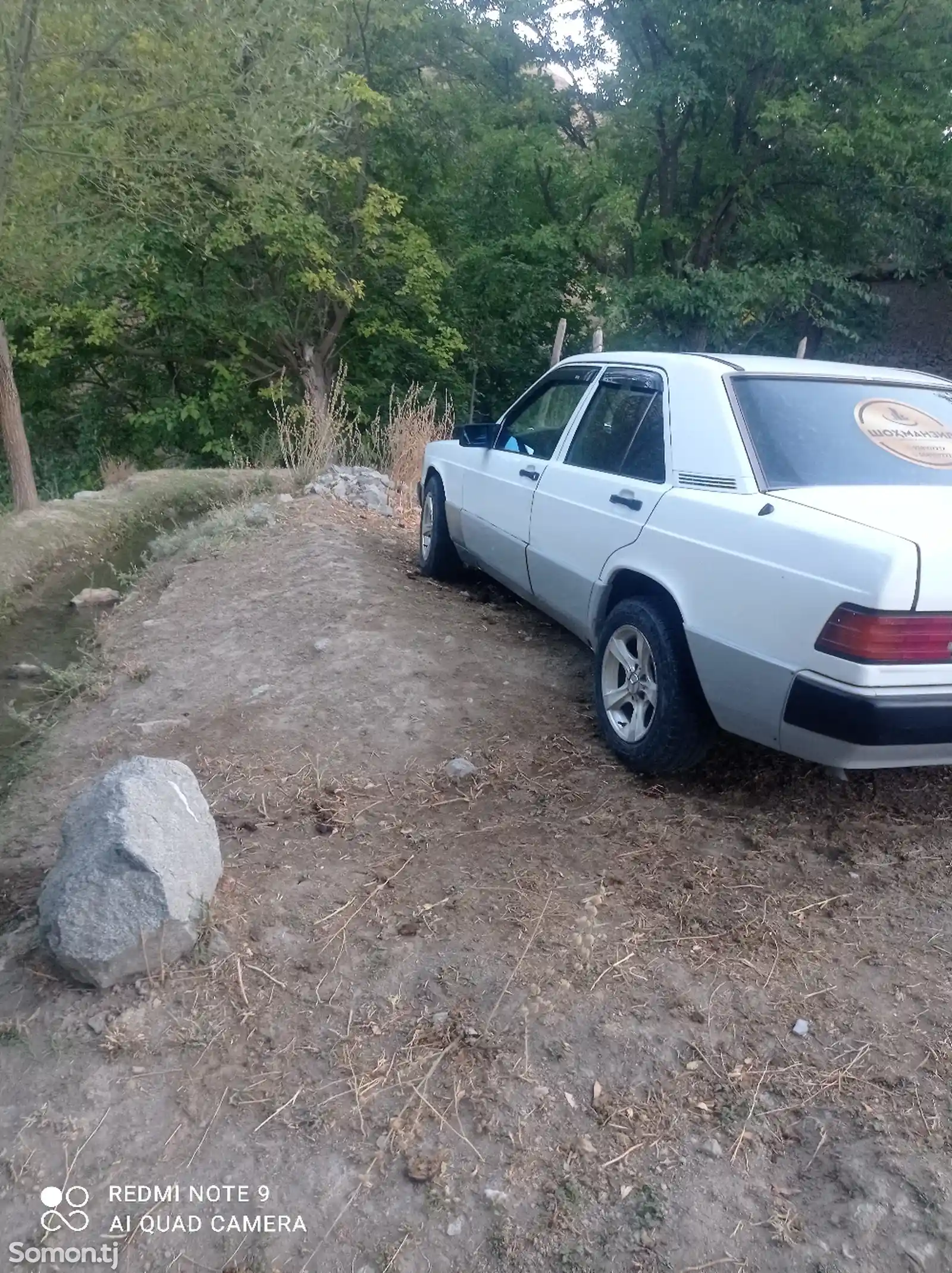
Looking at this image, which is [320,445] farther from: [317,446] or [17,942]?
[17,942]

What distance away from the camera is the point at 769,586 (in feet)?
10.5

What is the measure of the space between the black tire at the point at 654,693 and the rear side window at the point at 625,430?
2.00 feet

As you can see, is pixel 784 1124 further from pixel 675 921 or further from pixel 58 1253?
pixel 58 1253

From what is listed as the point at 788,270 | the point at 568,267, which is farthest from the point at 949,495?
the point at 568,267

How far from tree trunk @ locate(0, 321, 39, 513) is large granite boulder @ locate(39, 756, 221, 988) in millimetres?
10084

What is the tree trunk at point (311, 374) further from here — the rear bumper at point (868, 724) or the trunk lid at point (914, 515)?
the rear bumper at point (868, 724)

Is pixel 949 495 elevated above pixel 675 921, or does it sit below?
above

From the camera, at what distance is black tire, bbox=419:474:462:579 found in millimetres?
6840

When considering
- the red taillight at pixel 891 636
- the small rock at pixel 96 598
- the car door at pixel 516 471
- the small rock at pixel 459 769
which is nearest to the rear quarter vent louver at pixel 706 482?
the red taillight at pixel 891 636

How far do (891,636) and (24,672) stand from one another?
19.0ft

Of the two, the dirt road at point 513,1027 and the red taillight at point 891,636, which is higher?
the red taillight at point 891,636

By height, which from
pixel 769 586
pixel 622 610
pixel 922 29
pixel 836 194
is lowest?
pixel 622 610

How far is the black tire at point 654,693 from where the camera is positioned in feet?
12.2

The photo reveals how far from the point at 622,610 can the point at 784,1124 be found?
208 centimetres
